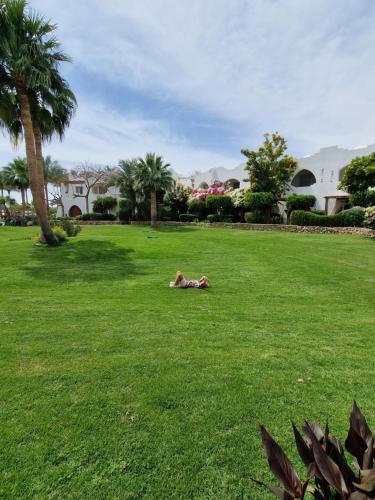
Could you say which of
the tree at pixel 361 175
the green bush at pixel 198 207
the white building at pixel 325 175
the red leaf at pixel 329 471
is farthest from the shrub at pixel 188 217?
the red leaf at pixel 329 471

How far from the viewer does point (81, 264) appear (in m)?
9.56

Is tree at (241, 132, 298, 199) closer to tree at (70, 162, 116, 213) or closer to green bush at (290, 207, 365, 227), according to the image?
green bush at (290, 207, 365, 227)

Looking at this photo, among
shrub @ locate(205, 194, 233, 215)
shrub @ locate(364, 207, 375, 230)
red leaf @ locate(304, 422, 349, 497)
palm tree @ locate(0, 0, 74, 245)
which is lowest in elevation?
red leaf @ locate(304, 422, 349, 497)

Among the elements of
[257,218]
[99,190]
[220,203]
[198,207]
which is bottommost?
[257,218]

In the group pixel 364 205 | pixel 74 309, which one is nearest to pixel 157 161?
pixel 364 205

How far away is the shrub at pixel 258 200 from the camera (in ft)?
83.8

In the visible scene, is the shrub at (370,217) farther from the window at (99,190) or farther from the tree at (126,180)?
the window at (99,190)

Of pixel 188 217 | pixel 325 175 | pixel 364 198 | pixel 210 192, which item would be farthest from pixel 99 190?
pixel 364 198

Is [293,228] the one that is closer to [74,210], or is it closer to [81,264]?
[81,264]

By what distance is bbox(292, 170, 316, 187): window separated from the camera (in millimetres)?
29244

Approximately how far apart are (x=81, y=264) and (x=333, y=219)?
1851cm

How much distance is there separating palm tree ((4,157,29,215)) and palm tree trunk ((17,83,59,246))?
27155 mm

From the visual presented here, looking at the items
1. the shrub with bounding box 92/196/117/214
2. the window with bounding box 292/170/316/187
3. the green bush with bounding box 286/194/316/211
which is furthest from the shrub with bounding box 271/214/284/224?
the shrub with bounding box 92/196/117/214

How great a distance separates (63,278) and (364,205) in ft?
64.7
